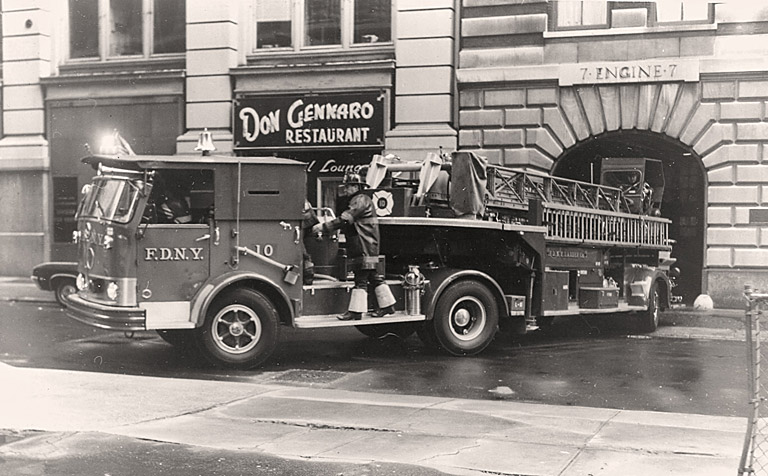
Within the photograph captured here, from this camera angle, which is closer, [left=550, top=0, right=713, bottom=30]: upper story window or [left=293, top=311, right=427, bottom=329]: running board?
[left=293, top=311, right=427, bottom=329]: running board

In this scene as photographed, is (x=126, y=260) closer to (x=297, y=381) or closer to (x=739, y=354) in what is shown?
(x=297, y=381)

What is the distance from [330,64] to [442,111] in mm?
2688

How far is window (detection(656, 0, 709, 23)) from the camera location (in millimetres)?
17297

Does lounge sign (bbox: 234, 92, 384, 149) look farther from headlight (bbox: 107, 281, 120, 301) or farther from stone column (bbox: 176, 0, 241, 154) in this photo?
headlight (bbox: 107, 281, 120, 301)

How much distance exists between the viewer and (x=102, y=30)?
19.8m

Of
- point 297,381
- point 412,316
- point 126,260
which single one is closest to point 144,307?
point 126,260

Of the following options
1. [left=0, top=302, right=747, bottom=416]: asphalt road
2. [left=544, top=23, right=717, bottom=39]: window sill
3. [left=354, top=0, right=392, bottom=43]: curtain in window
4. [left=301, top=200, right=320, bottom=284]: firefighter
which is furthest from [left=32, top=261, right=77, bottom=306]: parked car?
[left=544, top=23, right=717, bottom=39]: window sill

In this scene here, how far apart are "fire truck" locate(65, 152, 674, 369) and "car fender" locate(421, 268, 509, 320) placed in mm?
19

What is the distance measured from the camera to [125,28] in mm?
19797

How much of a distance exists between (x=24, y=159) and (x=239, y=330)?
12635 millimetres

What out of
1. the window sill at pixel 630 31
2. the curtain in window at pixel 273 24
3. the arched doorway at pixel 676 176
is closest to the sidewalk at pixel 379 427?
the arched doorway at pixel 676 176

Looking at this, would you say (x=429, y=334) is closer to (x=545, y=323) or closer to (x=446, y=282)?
(x=446, y=282)

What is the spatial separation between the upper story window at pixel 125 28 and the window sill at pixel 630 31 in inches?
317

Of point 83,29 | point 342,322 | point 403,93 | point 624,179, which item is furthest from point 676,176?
point 83,29
